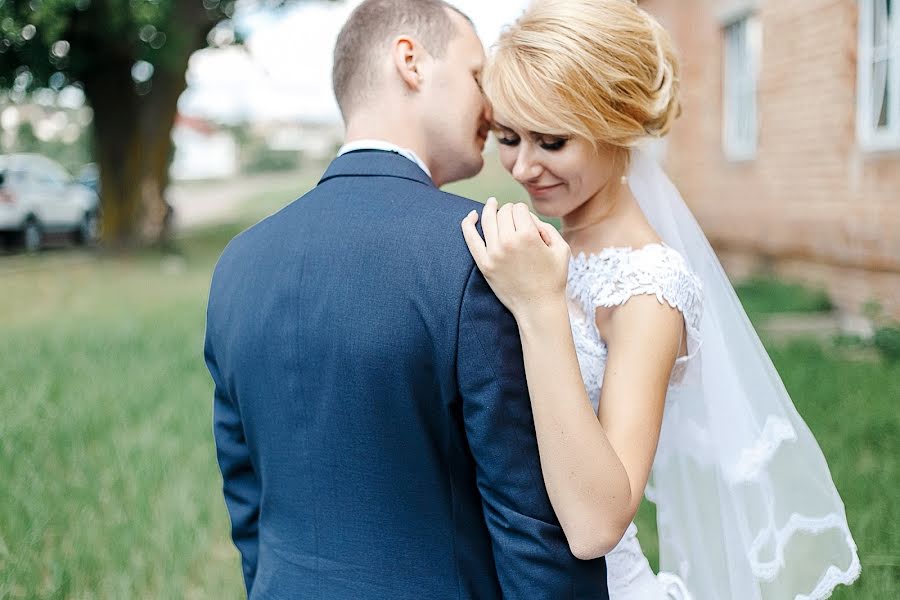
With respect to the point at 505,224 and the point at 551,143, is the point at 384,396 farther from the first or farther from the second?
the point at 551,143

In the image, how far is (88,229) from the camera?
2461cm

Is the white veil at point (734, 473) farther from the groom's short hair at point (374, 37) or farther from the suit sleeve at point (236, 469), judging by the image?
the suit sleeve at point (236, 469)

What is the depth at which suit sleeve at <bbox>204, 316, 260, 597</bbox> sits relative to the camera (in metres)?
1.95

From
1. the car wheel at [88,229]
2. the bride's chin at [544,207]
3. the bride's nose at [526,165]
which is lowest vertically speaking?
the car wheel at [88,229]

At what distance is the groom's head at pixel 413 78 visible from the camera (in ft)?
6.16

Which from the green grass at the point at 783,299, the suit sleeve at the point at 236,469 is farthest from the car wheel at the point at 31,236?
the suit sleeve at the point at 236,469

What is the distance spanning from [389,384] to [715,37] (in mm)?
12900

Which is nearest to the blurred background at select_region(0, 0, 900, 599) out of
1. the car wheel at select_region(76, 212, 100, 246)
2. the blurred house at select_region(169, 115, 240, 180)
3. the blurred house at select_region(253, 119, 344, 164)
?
the car wheel at select_region(76, 212, 100, 246)

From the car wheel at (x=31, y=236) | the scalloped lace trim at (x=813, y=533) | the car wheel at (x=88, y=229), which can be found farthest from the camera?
the car wheel at (x=88, y=229)

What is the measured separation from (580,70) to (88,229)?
81.8 feet

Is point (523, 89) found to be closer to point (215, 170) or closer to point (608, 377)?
point (608, 377)

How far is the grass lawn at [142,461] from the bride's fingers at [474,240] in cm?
288

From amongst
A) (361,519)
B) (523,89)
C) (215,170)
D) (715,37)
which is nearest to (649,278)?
(523,89)

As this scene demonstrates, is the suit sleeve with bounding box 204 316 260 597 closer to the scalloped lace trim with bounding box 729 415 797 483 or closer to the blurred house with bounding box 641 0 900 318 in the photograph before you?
the scalloped lace trim with bounding box 729 415 797 483
